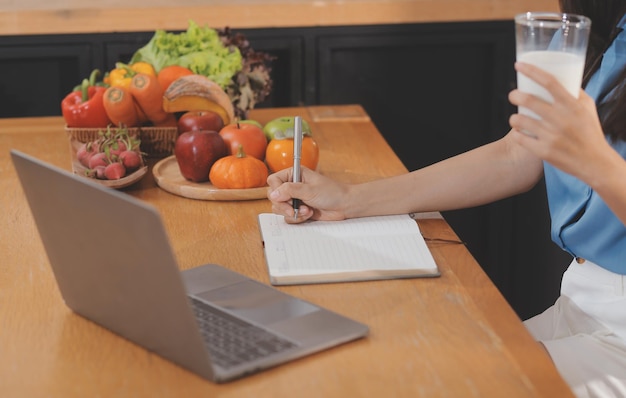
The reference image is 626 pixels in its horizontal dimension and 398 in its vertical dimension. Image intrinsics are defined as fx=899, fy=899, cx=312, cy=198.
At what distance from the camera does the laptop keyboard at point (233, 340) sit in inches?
39.7

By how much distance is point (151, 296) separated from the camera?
0.99m

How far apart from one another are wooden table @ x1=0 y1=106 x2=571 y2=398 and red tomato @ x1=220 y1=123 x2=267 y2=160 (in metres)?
0.29

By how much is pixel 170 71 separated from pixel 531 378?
128 centimetres

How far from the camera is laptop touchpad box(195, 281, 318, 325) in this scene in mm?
1117

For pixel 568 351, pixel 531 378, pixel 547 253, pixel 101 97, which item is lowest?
pixel 547 253

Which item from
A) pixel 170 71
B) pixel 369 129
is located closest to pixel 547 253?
pixel 369 129

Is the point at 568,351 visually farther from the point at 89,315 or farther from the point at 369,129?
the point at 369,129

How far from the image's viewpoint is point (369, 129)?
225 cm

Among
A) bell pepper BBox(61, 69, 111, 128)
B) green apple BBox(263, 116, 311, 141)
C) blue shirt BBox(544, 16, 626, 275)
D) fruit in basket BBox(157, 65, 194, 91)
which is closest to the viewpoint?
blue shirt BBox(544, 16, 626, 275)

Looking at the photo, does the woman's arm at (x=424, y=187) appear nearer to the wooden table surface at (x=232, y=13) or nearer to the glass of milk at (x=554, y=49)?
the glass of milk at (x=554, y=49)

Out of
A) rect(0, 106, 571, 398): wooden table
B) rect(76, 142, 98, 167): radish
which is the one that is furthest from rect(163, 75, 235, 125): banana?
rect(0, 106, 571, 398): wooden table

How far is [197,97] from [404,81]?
1.35 metres

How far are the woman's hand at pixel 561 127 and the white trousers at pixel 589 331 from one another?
12.6 inches

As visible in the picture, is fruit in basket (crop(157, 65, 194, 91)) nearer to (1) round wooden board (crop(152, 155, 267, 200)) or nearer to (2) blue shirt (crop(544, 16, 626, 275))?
(1) round wooden board (crop(152, 155, 267, 200))
